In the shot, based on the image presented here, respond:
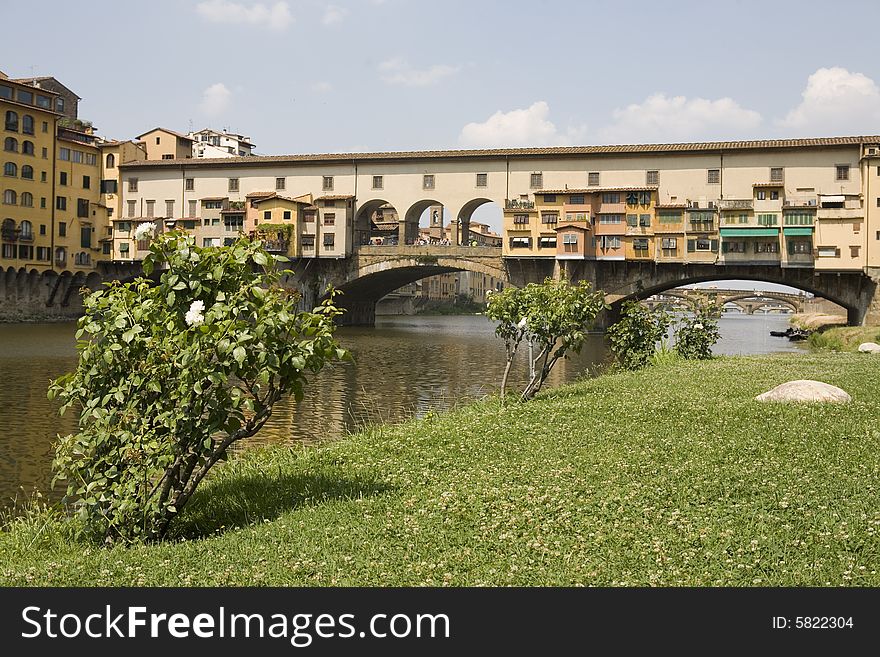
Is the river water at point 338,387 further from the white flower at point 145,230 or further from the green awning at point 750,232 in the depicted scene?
the green awning at point 750,232

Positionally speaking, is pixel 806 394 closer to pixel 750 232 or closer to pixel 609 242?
pixel 750 232

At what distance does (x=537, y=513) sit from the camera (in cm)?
914

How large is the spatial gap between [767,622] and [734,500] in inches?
144

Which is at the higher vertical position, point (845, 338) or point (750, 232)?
point (750, 232)

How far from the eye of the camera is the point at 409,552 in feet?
26.6

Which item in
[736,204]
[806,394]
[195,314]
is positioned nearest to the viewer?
[195,314]

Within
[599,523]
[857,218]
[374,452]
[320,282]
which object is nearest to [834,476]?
[599,523]

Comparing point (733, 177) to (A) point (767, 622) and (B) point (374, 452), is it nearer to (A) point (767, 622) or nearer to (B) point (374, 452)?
(B) point (374, 452)

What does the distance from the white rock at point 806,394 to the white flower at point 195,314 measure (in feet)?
38.3

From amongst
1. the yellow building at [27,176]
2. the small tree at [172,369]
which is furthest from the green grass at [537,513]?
the yellow building at [27,176]

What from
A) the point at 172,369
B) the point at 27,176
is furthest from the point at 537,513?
the point at 27,176

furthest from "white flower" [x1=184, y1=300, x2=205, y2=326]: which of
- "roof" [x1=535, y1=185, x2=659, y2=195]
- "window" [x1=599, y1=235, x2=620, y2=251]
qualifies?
"roof" [x1=535, y1=185, x2=659, y2=195]

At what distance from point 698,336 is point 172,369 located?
25804 millimetres

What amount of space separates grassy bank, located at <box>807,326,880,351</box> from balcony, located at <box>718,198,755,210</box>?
10745mm
